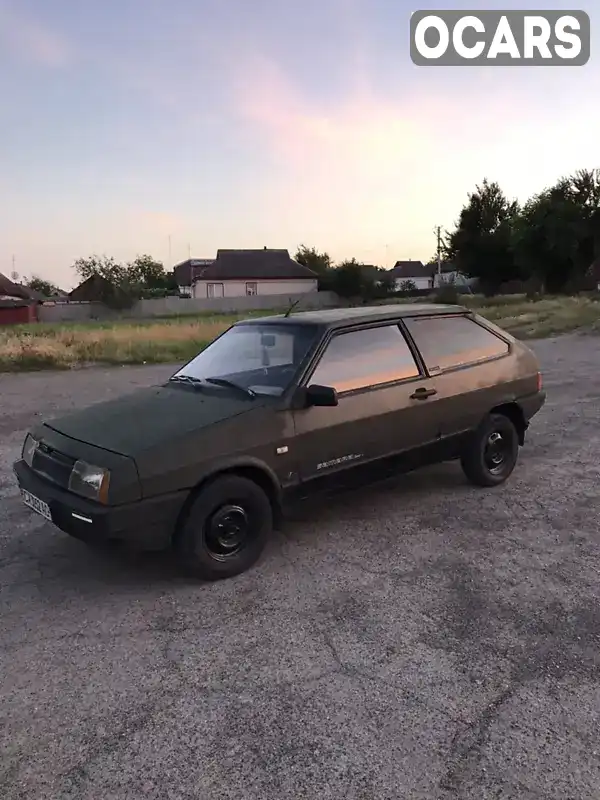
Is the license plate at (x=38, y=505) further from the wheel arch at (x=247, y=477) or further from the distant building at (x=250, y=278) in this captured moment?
the distant building at (x=250, y=278)

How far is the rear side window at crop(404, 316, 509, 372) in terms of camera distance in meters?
5.17

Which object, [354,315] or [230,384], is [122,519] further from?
[354,315]

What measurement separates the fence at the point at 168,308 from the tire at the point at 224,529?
54.8m

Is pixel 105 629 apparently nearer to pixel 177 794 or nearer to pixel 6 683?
pixel 6 683

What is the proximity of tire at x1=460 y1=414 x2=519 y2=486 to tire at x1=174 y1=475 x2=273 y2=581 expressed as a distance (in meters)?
2.14

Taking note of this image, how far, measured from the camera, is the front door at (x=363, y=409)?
4332mm

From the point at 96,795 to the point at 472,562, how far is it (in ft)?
8.70

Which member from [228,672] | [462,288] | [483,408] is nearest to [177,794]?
[228,672]

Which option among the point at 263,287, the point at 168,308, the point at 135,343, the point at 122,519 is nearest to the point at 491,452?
the point at 122,519

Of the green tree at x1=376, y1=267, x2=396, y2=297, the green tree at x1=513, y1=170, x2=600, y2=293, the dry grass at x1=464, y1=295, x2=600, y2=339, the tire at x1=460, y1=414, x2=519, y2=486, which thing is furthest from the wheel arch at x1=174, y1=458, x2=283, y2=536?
the green tree at x1=376, y1=267, x2=396, y2=297

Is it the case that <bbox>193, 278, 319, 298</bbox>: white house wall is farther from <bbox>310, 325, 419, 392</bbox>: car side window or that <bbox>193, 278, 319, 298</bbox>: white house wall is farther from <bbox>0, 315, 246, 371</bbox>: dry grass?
<bbox>310, 325, 419, 392</bbox>: car side window

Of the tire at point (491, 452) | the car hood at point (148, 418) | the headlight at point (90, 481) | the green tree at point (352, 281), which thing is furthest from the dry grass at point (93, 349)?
the green tree at point (352, 281)

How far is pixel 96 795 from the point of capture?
2.32 meters

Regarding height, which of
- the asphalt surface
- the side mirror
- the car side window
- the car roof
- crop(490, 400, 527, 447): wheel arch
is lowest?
the asphalt surface
